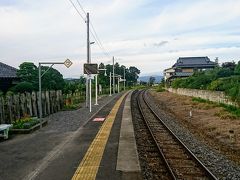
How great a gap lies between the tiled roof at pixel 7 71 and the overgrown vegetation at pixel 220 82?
1829 centimetres

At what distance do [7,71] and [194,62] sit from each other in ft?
230

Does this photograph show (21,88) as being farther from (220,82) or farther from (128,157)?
(128,157)

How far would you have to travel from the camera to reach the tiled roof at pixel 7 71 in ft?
105

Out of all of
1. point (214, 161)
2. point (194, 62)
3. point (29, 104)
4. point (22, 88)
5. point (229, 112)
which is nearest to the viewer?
point (214, 161)

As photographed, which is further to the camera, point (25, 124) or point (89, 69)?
point (89, 69)

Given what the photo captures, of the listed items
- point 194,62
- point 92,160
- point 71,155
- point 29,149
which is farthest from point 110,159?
point 194,62

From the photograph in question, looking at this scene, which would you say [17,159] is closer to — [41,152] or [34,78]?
[41,152]

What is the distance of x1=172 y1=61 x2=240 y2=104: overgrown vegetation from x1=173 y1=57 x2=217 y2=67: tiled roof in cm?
3067

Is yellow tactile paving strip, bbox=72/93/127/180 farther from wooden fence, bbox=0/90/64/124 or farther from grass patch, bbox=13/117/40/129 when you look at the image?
wooden fence, bbox=0/90/64/124

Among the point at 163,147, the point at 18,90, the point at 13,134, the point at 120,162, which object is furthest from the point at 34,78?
the point at 120,162

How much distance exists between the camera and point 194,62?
9762cm

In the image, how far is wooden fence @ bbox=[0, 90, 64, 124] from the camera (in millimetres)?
18438

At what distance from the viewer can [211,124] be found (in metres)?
22.1

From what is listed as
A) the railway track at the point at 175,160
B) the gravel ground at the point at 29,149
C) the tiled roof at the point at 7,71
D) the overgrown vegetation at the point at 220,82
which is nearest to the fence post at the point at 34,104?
the gravel ground at the point at 29,149
